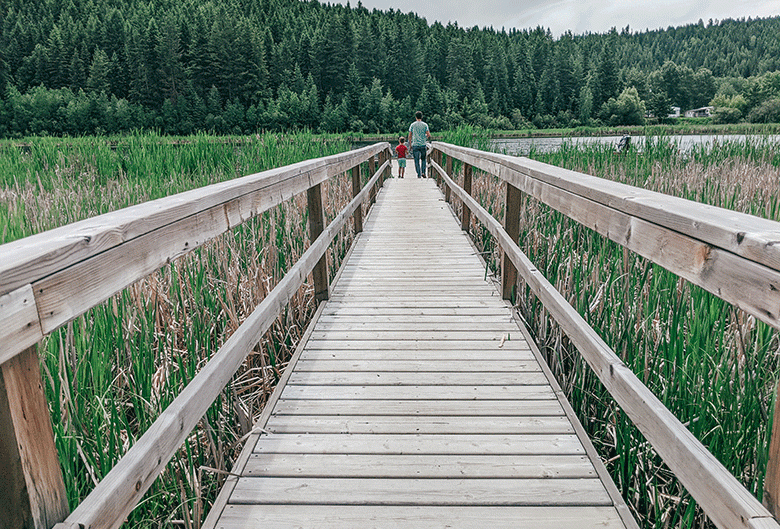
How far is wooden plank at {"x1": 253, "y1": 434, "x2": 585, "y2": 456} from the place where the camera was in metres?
2.00

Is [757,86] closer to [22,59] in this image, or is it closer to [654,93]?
[654,93]

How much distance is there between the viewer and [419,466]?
1904 millimetres

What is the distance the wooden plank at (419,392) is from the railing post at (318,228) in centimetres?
129

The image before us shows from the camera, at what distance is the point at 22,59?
7144 cm

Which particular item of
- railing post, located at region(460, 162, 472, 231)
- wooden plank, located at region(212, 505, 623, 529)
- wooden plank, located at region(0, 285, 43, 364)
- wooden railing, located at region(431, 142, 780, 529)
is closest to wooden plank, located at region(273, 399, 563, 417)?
wooden railing, located at region(431, 142, 780, 529)

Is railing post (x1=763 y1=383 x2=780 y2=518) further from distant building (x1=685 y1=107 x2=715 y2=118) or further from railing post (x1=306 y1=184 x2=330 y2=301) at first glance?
distant building (x1=685 y1=107 x2=715 y2=118)

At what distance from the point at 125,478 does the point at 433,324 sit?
2.50 meters

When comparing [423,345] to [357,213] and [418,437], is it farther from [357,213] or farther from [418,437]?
[357,213]

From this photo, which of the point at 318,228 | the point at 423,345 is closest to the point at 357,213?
the point at 318,228

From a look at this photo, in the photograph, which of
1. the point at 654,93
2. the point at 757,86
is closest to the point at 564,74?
the point at 654,93

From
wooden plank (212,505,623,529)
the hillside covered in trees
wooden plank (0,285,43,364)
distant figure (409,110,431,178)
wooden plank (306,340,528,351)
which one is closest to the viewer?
wooden plank (0,285,43,364)

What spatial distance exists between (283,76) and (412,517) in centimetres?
8111

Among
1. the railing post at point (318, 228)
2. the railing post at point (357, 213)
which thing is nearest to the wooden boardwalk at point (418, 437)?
the railing post at point (318, 228)

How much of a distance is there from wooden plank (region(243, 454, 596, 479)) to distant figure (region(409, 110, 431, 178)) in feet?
34.2
